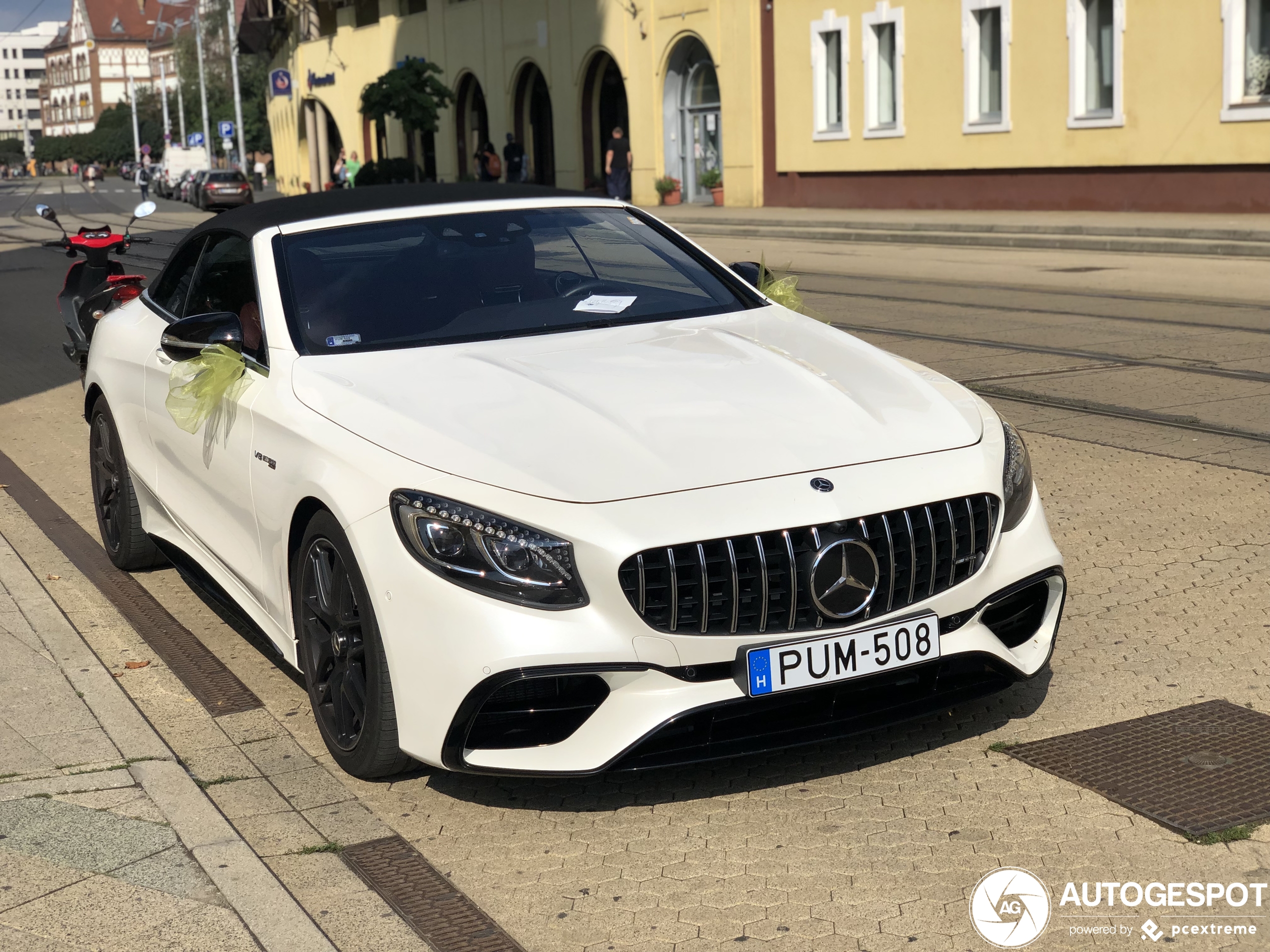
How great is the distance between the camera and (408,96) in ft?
140

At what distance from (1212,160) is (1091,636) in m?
20.7

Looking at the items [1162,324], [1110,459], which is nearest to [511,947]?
[1110,459]

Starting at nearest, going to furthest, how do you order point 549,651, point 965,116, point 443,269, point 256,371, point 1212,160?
point 549,651 → point 256,371 → point 443,269 → point 1212,160 → point 965,116

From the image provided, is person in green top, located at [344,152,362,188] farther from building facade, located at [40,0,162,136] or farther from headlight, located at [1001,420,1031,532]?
building facade, located at [40,0,162,136]

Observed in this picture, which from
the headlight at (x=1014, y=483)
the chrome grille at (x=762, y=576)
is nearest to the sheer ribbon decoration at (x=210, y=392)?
the chrome grille at (x=762, y=576)

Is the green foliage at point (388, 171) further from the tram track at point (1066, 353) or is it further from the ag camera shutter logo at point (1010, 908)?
the ag camera shutter logo at point (1010, 908)

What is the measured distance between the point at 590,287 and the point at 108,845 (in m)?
2.34

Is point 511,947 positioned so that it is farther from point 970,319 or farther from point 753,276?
Result: point 970,319

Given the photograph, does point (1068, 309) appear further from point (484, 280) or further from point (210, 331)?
point (210, 331)

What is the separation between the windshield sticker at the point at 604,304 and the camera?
16.5 feet

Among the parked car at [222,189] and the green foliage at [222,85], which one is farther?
the green foliage at [222,85]

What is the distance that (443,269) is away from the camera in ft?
16.5

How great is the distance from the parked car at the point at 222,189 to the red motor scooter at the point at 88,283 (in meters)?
48.8

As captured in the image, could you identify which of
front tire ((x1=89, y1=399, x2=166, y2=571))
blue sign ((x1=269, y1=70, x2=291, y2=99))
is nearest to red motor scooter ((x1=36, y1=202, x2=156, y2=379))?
front tire ((x1=89, y1=399, x2=166, y2=571))
